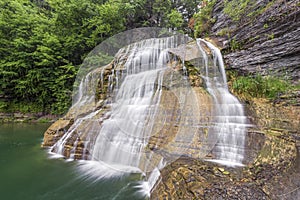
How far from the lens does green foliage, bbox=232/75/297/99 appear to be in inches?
140

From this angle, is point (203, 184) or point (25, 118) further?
point (25, 118)

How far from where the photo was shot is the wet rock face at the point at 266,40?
370 centimetres

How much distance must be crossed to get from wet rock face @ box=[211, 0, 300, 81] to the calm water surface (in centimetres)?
393

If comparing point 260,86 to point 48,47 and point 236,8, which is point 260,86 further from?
point 48,47


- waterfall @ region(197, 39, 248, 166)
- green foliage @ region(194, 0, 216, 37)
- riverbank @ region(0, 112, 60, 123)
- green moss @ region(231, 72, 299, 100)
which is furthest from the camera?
riverbank @ region(0, 112, 60, 123)

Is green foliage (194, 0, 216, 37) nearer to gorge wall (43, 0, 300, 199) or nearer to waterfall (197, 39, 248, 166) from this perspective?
gorge wall (43, 0, 300, 199)

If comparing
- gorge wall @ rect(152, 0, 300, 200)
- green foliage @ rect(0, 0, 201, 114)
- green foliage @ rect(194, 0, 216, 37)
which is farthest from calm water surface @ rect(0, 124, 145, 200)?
green foliage @ rect(194, 0, 216, 37)

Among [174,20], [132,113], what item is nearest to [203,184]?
[132,113]

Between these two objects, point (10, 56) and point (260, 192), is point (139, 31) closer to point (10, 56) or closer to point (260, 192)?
point (260, 192)

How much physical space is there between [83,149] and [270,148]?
12.9 ft

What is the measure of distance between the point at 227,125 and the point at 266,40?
267 centimetres

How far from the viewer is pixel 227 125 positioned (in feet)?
10.2

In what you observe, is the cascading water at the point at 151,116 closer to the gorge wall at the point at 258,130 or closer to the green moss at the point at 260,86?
the gorge wall at the point at 258,130

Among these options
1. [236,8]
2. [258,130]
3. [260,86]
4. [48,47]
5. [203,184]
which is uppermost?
[236,8]
